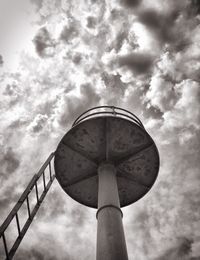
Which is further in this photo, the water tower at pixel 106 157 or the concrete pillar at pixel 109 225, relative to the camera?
the water tower at pixel 106 157

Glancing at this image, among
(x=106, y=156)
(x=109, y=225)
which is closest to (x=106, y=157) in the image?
(x=106, y=156)

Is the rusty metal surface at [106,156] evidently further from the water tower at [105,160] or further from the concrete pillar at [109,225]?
the concrete pillar at [109,225]

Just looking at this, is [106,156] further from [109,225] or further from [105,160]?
[109,225]

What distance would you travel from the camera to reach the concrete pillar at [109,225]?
6254mm

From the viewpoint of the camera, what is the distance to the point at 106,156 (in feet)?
32.2

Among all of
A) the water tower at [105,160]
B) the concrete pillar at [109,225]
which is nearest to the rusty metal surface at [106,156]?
the water tower at [105,160]

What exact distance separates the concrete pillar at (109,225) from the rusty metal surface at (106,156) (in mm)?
1248

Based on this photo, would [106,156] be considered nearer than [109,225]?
No

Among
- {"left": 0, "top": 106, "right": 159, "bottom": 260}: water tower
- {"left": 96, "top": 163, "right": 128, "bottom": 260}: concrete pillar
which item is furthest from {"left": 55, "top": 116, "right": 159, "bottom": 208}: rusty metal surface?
{"left": 96, "top": 163, "right": 128, "bottom": 260}: concrete pillar

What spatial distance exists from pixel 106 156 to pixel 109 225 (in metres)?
3.30

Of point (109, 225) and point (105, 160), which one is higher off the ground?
point (105, 160)

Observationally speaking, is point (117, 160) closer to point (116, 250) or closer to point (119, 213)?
point (119, 213)

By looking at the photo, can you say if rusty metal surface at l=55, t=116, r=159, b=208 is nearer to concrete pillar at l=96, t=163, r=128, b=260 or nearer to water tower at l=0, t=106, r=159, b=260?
water tower at l=0, t=106, r=159, b=260

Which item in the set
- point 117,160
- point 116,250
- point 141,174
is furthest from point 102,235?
point 141,174
